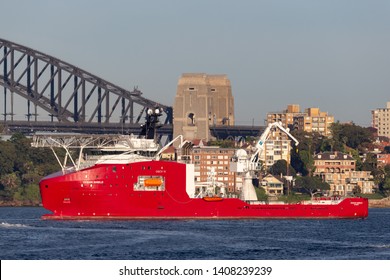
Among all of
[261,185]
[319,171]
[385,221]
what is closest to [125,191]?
[385,221]

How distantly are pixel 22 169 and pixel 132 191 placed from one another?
75044 mm

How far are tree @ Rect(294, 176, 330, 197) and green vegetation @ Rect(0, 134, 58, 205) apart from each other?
30.3m

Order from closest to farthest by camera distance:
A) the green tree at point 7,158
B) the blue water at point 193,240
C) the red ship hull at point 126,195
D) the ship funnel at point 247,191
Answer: the blue water at point 193,240 < the red ship hull at point 126,195 < the ship funnel at point 247,191 < the green tree at point 7,158

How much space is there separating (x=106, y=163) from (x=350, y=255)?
111 ft

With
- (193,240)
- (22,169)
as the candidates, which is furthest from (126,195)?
(22,169)

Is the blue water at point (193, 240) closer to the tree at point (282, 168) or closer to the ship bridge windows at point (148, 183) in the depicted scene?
the ship bridge windows at point (148, 183)

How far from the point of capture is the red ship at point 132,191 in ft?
350

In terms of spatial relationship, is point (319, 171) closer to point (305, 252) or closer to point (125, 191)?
point (125, 191)

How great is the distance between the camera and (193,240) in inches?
3386

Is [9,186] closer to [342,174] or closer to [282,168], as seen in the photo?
[282,168]

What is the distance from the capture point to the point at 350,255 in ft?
255

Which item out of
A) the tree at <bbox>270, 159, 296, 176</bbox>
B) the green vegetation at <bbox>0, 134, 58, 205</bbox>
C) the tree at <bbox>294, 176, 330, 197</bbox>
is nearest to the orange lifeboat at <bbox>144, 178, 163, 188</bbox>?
the green vegetation at <bbox>0, 134, 58, 205</bbox>

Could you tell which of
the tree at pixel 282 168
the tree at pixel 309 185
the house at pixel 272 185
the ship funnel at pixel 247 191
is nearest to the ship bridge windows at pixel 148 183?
the ship funnel at pixel 247 191

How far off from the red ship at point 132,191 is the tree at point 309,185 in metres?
62.1
